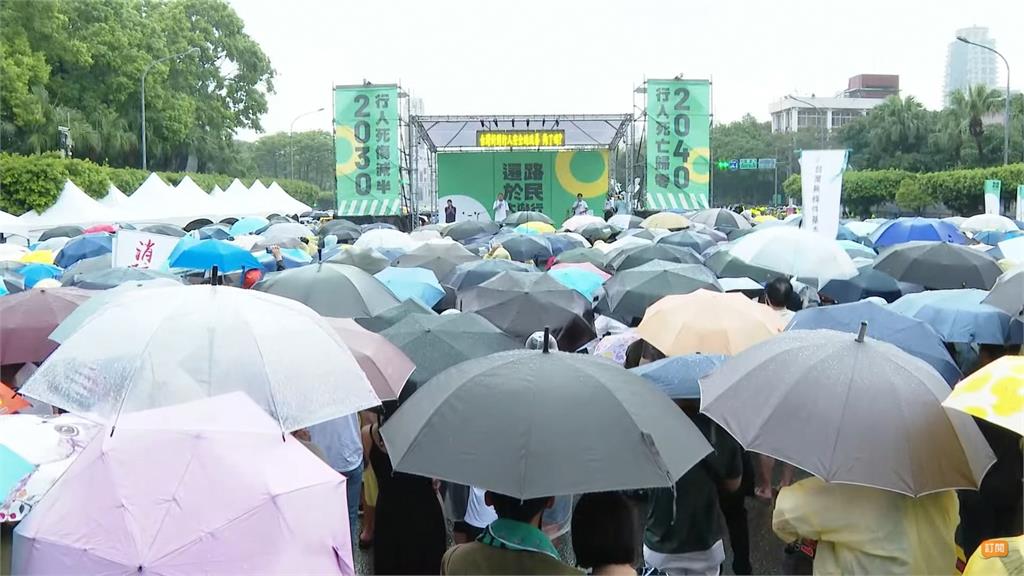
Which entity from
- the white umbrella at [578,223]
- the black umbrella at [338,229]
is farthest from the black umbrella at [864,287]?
the black umbrella at [338,229]

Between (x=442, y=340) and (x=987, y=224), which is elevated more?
(x=987, y=224)

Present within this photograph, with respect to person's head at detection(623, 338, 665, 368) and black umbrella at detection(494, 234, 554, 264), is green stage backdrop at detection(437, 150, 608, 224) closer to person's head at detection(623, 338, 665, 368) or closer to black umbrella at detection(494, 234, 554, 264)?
black umbrella at detection(494, 234, 554, 264)

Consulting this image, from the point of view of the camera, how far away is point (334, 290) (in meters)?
6.30

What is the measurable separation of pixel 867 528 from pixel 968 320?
3.40 metres

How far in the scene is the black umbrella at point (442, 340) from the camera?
5004mm

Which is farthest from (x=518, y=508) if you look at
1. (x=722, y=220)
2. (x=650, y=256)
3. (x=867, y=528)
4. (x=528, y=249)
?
(x=722, y=220)

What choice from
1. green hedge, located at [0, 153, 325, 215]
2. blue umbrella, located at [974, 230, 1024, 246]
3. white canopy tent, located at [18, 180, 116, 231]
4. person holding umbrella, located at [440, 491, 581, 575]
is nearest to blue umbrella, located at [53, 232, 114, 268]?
person holding umbrella, located at [440, 491, 581, 575]

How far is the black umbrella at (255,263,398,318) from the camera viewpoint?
619 cm

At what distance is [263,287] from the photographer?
21.4ft

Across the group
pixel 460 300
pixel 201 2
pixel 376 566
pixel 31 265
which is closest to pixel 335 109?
pixel 31 265

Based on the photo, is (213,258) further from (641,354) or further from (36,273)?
(641,354)

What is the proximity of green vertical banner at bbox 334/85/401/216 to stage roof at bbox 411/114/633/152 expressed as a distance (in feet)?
9.20

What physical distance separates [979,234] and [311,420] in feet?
43.7

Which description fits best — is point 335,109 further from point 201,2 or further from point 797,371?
point 201,2
